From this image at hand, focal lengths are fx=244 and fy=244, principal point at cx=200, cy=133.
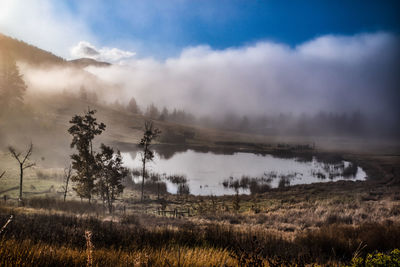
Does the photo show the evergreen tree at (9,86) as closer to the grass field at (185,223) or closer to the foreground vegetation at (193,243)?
the grass field at (185,223)

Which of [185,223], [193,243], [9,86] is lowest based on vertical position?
[185,223]

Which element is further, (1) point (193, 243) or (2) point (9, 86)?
(2) point (9, 86)

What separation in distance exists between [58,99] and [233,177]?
12397 centimetres

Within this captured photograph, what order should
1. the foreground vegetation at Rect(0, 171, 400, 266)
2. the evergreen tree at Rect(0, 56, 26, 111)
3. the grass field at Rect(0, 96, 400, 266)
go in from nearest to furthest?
the foreground vegetation at Rect(0, 171, 400, 266) → the grass field at Rect(0, 96, 400, 266) → the evergreen tree at Rect(0, 56, 26, 111)

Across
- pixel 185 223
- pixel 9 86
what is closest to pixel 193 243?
pixel 185 223

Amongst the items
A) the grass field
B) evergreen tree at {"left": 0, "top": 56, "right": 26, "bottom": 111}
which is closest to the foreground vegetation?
the grass field

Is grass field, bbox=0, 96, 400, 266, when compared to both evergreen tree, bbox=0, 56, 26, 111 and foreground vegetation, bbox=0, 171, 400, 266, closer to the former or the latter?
foreground vegetation, bbox=0, 171, 400, 266

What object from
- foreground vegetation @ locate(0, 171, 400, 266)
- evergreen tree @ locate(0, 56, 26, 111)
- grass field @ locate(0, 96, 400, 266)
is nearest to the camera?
foreground vegetation @ locate(0, 171, 400, 266)

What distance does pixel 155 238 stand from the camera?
7.20 m

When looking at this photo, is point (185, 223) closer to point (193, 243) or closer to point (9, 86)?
point (193, 243)

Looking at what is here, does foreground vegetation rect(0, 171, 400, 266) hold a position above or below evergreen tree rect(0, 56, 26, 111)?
below

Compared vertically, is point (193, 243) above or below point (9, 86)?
below

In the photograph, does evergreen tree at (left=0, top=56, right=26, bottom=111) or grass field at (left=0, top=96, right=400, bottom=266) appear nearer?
grass field at (left=0, top=96, right=400, bottom=266)

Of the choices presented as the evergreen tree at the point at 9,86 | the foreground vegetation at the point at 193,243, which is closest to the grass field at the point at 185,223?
the foreground vegetation at the point at 193,243
